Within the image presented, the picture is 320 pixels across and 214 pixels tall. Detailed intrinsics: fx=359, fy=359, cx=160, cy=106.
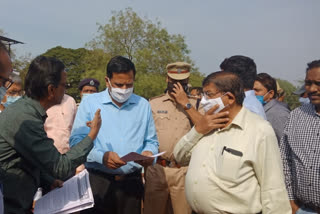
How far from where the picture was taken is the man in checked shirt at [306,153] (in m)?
2.98

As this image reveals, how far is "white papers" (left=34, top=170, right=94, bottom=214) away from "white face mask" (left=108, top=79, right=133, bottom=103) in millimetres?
1015

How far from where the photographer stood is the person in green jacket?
2.50m

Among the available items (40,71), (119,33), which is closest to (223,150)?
(40,71)

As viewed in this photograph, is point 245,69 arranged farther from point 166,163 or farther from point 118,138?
point 166,163

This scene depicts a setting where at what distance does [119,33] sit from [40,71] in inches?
1139

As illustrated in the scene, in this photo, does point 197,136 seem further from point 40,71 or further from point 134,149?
point 40,71

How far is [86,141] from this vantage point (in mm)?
2834

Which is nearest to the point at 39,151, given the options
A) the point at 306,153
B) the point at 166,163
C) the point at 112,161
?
the point at 112,161

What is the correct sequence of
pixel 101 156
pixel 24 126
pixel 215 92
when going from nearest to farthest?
1. pixel 24 126
2. pixel 215 92
3. pixel 101 156

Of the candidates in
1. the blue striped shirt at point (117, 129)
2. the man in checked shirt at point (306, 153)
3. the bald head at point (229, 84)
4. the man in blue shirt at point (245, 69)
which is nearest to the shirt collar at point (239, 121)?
the bald head at point (229, 84)

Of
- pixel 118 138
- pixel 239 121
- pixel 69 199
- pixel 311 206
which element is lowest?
pixel 311 206

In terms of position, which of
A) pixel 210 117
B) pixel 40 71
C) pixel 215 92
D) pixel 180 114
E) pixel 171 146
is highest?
pixel 40 71

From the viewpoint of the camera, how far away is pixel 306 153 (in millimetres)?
3043

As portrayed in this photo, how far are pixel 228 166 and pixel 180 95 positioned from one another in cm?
213
